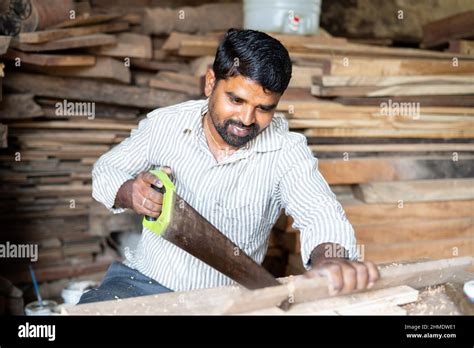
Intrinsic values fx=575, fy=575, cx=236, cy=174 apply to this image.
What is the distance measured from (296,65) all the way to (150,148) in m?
1.69

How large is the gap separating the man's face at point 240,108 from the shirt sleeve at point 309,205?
0.26 metres

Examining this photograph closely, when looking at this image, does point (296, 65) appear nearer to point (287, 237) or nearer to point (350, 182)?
point (350, 182)

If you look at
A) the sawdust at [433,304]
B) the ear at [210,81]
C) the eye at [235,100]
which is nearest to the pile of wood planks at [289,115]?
the ear at [210,81]

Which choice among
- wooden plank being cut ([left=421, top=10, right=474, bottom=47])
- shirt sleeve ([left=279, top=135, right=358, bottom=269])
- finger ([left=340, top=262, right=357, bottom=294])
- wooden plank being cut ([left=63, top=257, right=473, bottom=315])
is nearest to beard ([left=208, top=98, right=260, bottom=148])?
shirt sleeve ([left=279, top=135, right=358, bottom=269])

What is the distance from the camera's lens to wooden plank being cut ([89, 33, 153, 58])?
14.4ft

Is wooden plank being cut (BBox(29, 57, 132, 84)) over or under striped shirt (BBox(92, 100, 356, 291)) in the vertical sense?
over

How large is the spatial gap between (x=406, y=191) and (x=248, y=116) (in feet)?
6.16

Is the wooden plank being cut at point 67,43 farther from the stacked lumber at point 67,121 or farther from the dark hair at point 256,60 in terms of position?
the dark hair at point 256,60

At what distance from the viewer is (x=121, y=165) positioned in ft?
9.53

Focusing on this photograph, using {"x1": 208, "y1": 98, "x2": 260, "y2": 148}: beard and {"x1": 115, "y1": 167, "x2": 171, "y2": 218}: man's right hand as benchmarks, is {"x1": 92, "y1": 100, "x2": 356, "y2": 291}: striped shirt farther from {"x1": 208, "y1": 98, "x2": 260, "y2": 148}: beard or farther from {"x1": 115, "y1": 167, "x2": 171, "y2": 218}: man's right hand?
{"x1": 115, "y1": 167, "x2": 171, "y2": 218}: man's right hand

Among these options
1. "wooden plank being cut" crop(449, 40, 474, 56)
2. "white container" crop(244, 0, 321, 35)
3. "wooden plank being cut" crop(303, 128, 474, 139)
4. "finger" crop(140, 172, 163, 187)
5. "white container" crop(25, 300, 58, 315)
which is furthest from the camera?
"wooden plank being cut" crop(449, 40, 474, 56)

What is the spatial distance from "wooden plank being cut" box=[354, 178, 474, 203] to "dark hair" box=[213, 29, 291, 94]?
1.68 metres
